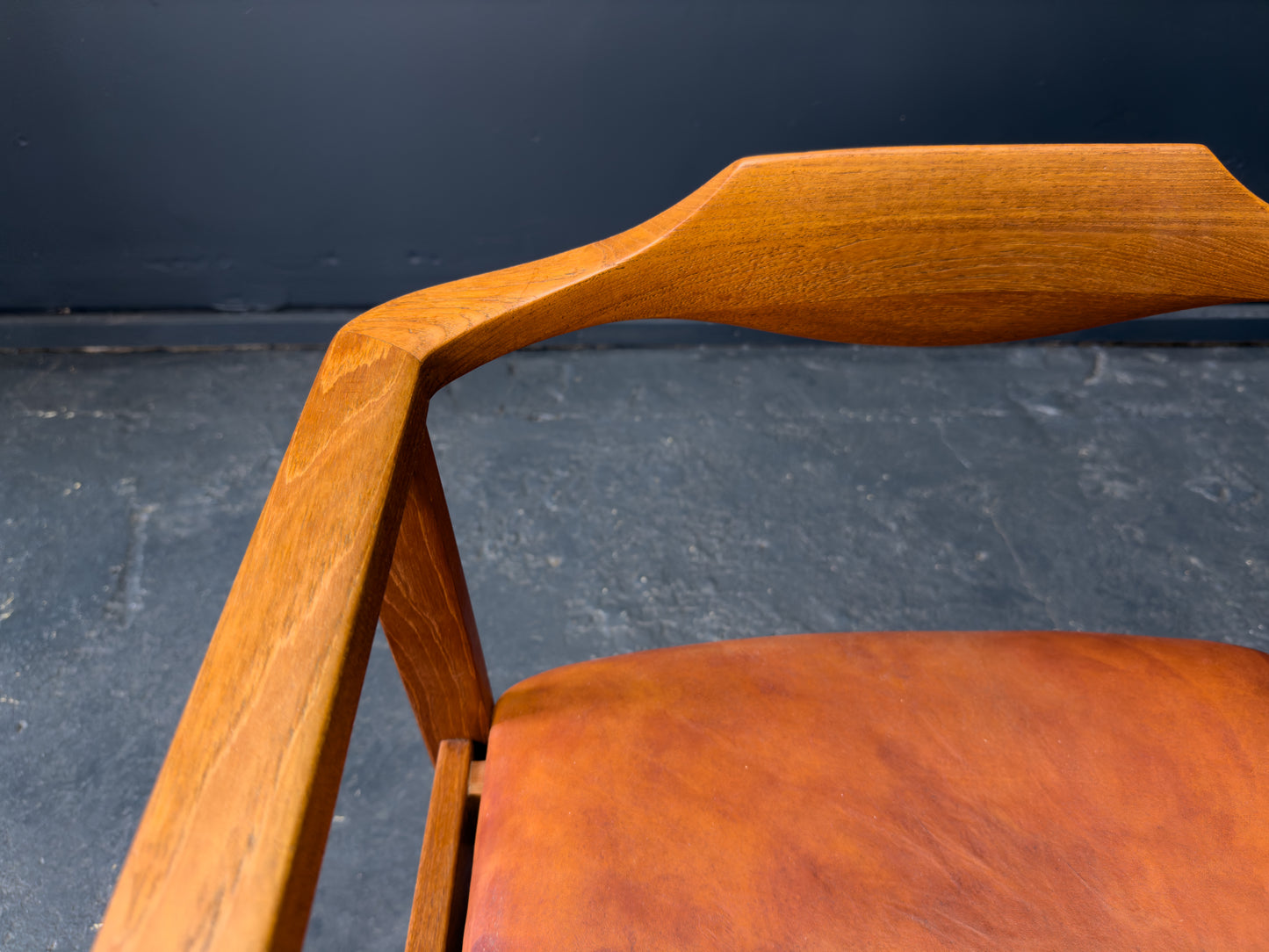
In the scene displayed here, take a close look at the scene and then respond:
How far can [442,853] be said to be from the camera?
0.52 metres

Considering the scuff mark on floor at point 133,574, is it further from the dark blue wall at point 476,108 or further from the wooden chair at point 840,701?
the wooden chair at point 840,701

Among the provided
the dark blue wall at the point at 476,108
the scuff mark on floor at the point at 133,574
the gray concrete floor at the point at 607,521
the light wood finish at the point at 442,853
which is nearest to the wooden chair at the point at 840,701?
the light wood finish at the point at 442,853

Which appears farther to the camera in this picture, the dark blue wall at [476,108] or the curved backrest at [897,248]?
the dark blue wall at [476,108]

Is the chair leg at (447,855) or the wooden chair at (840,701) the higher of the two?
the wooden chair at (840,701)

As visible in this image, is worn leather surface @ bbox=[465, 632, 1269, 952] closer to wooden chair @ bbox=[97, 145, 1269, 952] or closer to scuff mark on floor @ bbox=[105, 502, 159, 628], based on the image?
wooden chair @ bbox=[97, 145, 1269, 952]

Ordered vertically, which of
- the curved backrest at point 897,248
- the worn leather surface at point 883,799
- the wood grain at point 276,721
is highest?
the curved backrest at point 897,248

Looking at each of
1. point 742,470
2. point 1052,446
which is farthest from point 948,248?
point 1052,446

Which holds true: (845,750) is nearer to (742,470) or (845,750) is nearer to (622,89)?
(742,470)

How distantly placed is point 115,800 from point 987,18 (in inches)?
68.5

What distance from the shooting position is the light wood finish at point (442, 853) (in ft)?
1.61

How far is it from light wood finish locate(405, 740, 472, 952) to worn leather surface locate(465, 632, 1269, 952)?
0.03 meters

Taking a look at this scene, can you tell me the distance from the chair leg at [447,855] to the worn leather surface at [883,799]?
0.03m

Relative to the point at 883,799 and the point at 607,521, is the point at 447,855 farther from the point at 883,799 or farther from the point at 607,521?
the point at 607,521

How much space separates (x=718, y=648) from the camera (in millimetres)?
607
